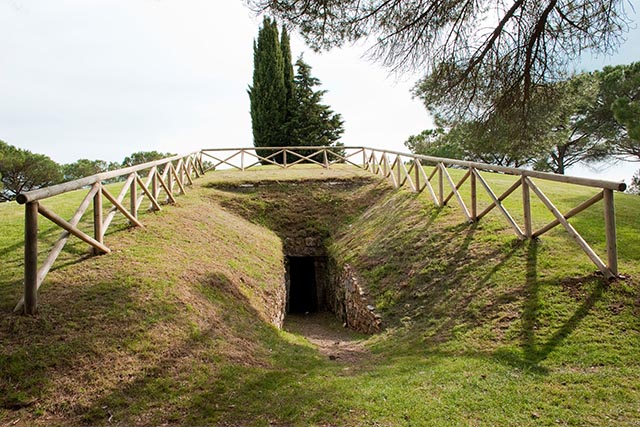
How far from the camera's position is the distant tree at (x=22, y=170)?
2225cm

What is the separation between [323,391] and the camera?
425 cm

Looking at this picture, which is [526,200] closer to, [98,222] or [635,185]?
[98,222]

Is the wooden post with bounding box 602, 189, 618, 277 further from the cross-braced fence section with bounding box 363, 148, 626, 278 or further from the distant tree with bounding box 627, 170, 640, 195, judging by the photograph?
the distant tree with bounding box 627, 170, 640, 195

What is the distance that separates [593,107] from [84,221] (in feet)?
81.1

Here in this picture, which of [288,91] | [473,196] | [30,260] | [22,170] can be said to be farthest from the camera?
[288,91]

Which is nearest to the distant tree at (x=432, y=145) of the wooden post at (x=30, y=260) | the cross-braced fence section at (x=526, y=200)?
the cross-braced fence section at (x=526, y=200)

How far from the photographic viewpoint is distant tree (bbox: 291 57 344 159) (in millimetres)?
25500

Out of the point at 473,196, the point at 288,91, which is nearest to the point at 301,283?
the point at 473,196

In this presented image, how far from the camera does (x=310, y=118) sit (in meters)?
25.5

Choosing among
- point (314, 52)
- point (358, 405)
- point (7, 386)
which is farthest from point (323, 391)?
point (314, 52)

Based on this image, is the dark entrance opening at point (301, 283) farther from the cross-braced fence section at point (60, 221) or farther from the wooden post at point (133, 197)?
the wooden post at point (133, 197)

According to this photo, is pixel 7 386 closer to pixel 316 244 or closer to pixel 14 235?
pixel 14 235

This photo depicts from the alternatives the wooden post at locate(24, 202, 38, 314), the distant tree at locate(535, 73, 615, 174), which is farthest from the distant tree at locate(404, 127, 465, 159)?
the wooden post at locate(24, 202, 38, 314)

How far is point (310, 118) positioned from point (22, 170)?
15.6 metres
